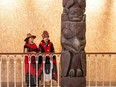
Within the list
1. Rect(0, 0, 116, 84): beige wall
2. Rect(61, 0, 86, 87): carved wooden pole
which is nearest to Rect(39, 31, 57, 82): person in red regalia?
Rect(61, 0, 86, 87): carved wooden pole

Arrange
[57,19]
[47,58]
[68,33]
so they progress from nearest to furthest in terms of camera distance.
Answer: [68,33], [47,58], [57,19]

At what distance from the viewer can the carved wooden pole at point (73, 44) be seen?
29.0ft

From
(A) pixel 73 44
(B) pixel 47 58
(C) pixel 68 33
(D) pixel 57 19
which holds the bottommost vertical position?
(B) pixel 47 58

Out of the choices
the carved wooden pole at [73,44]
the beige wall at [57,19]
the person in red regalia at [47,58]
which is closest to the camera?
the carved wooden pole at [73,44]

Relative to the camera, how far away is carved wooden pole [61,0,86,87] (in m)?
8.83

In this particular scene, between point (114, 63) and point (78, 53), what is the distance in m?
4.86

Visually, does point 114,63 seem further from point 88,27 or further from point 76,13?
point 76,13

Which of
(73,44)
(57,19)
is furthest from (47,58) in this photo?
(57,19)

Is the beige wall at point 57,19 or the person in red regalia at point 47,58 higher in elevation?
the beige wall at point 57,19

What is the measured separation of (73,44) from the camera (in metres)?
8.85

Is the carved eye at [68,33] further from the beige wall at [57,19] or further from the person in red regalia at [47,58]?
the beige wall at [57,19]

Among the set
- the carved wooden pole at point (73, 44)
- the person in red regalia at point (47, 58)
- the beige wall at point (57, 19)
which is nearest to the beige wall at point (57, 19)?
the beige wall at point (57, 19)

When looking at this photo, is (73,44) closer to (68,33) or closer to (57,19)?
(68,33)

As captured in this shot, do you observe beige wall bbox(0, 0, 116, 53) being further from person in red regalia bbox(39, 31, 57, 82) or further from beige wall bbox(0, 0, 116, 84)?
person in red regalia bbox(39, 31, 57, 82)
